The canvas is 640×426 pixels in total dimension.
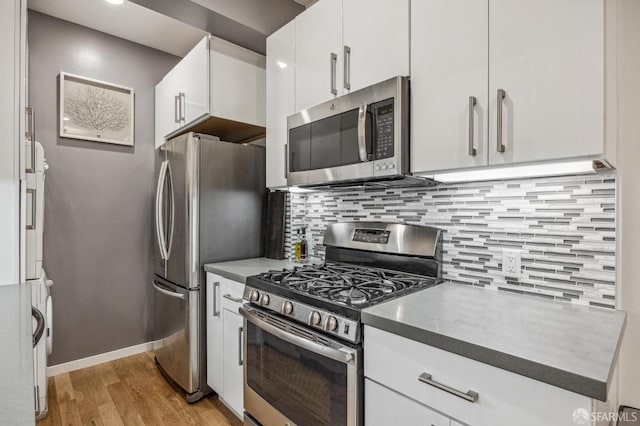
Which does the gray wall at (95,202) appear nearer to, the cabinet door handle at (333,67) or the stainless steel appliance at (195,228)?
the stainless steel appliance at (195,228)

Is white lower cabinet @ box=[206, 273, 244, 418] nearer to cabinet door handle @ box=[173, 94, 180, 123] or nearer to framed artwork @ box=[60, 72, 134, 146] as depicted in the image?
cabinet door handle @ box=[173, 94, 180, 123]

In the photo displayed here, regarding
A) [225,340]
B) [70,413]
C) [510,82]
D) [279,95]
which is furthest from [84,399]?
[510,82]

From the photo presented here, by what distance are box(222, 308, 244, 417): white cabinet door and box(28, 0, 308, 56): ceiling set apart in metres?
1.77

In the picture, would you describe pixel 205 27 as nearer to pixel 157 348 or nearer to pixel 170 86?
pixel 170 86

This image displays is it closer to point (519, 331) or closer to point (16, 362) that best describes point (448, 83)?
point (519, 331)

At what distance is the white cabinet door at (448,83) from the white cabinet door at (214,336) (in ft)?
4.81

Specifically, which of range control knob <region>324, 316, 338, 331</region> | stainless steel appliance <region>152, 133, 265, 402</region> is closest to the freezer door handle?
stainless steel appliance <region>152, 133, 265, 402</region>

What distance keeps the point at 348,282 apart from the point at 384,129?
72 cm

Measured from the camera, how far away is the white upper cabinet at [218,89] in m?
2.37

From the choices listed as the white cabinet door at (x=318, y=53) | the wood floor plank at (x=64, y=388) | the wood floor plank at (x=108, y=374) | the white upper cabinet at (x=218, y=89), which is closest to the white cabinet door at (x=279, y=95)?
the white cabinet door at (x=318, y=53)

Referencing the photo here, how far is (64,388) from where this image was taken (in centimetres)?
247

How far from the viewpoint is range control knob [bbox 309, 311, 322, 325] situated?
132cm

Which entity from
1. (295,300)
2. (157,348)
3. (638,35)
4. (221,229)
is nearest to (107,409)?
(157,348)

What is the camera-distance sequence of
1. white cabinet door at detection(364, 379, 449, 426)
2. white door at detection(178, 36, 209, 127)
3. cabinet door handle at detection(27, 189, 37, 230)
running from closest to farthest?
white cabinet door at detection(364, 379, 449, 426) → cabinet door handle at detection(27, 189, 37, 230) → white door at detection(178, 36, 209, 127)
